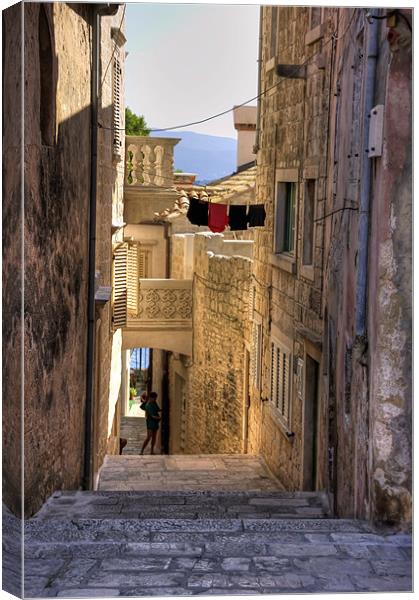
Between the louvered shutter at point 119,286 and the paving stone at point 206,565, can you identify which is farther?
the louvered shutter at point 119,286

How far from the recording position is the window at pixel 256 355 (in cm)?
1540

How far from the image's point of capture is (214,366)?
746 inches

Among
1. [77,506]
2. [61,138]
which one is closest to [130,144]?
[61,138]

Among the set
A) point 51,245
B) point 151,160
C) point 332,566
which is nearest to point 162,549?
point 332,566

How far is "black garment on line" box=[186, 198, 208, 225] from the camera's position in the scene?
15016 millimetres

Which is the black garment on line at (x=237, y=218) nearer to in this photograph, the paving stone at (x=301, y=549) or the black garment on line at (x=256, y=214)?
the black garment on line at (x=256, y=214)

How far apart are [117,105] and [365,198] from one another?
9372 mm

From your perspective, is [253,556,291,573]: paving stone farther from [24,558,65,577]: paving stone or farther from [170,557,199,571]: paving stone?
[24,558,65,577]: paving stone

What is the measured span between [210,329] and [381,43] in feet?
40.7

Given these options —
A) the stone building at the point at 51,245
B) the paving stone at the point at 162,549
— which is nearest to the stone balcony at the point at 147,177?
the stone building at the point at 51,245

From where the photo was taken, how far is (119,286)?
1770 cm

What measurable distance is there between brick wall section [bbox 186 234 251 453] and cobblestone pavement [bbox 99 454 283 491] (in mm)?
2081

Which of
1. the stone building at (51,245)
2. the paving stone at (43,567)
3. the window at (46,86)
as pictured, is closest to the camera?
the paving stone at (43,567)

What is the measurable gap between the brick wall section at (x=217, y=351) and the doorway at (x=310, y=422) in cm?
527
